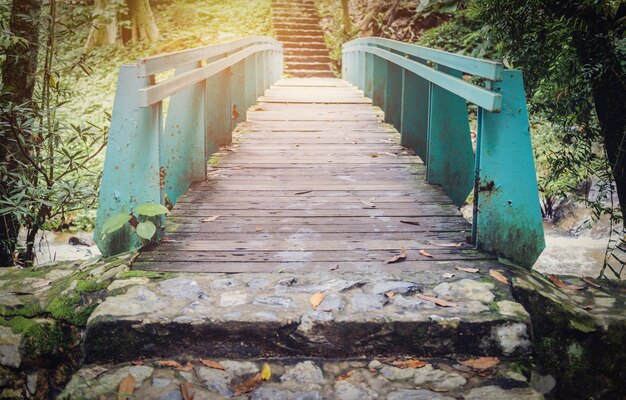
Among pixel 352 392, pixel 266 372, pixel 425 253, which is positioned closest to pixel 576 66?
pixel 425 253

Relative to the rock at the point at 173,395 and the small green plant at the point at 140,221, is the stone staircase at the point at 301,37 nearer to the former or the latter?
the small green plant at the point at 140,221

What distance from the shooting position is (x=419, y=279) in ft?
9.87

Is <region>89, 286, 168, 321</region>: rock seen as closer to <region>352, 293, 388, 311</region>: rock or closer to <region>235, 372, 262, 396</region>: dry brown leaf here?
<region>235, 372, 262, 396</region>: dry brown leaf

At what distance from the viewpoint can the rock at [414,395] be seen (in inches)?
89.5

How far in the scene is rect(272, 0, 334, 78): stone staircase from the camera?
18969 millimetres

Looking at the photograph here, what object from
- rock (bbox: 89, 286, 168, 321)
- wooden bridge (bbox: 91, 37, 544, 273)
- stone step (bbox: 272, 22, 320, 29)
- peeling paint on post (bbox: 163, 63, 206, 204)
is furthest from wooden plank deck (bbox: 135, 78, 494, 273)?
stone step (bbox: 272, 22, 320, 29)

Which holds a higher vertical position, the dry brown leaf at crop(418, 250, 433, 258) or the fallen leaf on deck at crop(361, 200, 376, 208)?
the fallen leaf on deck at crop(361, 200, 376, 208)

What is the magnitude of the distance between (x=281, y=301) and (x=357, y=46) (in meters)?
10.5

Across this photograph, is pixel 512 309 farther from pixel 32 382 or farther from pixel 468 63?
pixel 32 382

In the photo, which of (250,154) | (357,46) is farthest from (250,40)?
(357,46)

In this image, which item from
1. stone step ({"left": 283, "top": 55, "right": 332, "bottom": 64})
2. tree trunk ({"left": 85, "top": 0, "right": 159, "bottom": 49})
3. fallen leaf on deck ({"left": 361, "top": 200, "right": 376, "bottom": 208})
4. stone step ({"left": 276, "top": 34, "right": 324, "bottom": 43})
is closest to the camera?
fallen leaf on deck ({"left": 361, "top": 200, "right": 376, "bottom": 208})

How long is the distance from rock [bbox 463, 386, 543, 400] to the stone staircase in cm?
1699

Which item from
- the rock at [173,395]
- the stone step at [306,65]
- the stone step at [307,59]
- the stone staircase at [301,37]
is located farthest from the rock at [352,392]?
the stone step at [307,59]

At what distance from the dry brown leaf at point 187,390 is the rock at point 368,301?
2.68 feet
